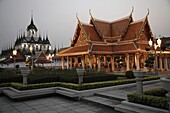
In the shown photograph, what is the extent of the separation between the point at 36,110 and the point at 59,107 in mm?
913

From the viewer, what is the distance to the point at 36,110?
19.9ft

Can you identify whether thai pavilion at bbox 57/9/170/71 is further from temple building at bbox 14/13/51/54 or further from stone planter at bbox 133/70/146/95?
temple building at bbox 14/13/51/54

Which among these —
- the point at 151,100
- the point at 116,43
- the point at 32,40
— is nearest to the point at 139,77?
the point at 151,100

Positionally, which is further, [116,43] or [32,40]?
[32,40]

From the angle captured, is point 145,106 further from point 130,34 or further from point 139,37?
point 130,34

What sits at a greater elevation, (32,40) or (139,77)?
(32,40)

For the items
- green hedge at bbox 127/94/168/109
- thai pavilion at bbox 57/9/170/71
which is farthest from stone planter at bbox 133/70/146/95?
thai pavilion at bbox 57/9/170/71

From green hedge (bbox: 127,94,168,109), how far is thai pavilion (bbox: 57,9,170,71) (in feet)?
43.7

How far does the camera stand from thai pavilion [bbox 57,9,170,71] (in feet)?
63.9

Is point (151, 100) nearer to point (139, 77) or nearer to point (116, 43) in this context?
point (139, 77)

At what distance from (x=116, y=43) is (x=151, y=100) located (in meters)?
17.1

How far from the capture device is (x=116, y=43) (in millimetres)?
21578

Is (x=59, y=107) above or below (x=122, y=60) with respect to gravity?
below

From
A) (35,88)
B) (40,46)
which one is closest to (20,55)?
(35,88)
